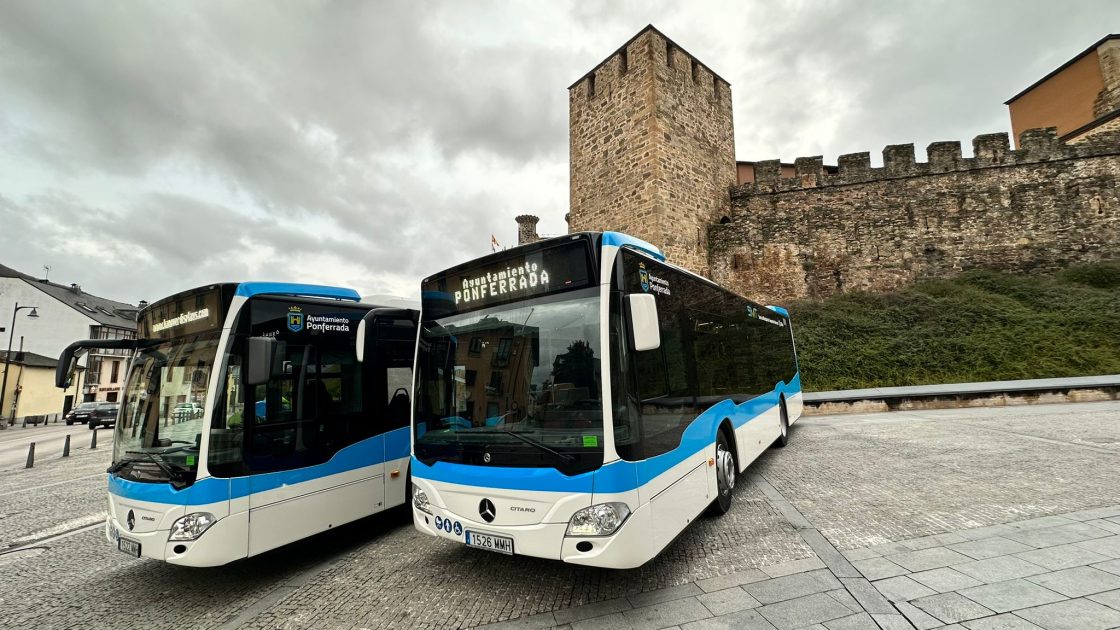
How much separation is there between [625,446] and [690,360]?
5.09ft

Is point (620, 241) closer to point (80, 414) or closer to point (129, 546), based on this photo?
point (129, 546)

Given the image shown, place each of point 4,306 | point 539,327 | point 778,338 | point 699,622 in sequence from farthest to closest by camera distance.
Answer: point 4,306, point 778,338, point 539,327, point 699,622

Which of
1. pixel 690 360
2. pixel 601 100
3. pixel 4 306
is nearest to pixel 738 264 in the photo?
pixel 601 100

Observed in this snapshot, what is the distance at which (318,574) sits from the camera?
3945 mm

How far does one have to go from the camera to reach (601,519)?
9.44ft

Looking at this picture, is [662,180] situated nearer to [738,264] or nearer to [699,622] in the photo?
[738,264]

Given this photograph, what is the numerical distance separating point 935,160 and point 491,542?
23.6 meters

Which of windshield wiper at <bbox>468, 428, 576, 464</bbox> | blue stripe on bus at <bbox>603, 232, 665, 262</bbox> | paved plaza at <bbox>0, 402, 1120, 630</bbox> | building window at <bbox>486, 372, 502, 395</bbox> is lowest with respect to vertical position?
paved plaza at <bbox>0, 402, 1120, 630</bbox>

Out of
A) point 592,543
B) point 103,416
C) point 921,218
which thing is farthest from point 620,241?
point 103,416

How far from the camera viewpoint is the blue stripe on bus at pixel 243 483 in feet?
11.2

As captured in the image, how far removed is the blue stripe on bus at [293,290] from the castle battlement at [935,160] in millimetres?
17900

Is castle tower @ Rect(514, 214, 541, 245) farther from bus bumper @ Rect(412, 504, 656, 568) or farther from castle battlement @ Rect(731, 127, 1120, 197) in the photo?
bus bumper @ Rect(412, 504, 656, 568)

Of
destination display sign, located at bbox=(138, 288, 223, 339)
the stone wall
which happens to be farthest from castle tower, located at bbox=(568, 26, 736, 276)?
destination display sign, located at bbox=(138, 288, 223, 339)

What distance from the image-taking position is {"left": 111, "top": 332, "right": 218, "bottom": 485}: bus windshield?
3537 millimetres
